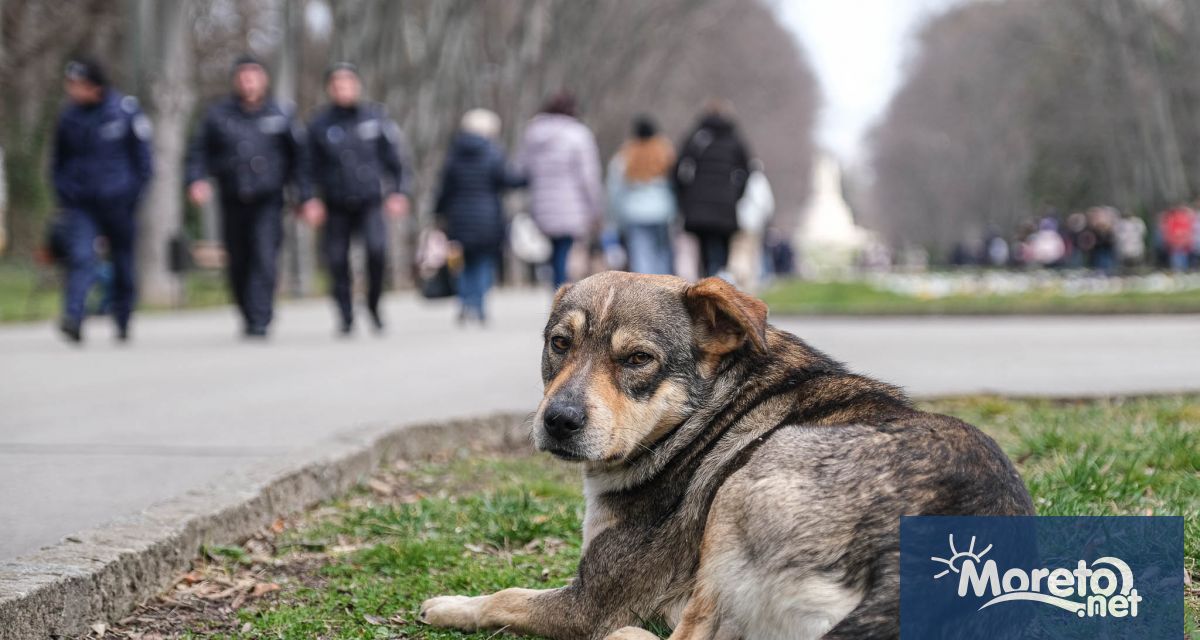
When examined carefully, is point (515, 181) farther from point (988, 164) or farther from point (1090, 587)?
point (988, 164)

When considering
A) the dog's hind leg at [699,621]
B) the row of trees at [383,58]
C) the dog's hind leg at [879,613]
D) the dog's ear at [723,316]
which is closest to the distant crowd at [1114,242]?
the row of trees at [383,58]

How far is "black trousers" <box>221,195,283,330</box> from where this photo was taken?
44.2ft

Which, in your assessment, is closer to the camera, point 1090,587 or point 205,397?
point 1090,587

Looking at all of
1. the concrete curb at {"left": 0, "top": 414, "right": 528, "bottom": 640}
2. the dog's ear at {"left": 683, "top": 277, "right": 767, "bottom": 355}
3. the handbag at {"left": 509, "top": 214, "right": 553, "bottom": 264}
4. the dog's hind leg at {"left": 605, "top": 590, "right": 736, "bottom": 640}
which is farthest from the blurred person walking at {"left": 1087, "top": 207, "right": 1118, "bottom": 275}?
the dog's hind leg at {"left": 605, "top": 590, "right": 736, "bottom": 640}

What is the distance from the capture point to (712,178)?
14.7m

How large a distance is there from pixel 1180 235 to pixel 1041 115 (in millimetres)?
27884

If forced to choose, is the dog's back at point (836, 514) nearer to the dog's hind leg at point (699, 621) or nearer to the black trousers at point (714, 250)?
the dog's hind leg at point (699, 621)

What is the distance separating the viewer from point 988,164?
79688mm

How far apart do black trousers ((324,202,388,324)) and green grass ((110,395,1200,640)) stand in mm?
7986

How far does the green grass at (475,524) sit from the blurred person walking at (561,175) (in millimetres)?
9597

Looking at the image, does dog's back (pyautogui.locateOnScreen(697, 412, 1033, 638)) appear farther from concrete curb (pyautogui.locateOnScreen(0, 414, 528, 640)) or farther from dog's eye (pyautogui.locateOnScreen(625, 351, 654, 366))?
concrete curb (pyautogui.locateOnScreen(0, 414, 528, 640))

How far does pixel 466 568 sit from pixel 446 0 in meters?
28.4

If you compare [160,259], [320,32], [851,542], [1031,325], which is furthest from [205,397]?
[320,32]

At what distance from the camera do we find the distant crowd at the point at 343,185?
42.4ft
